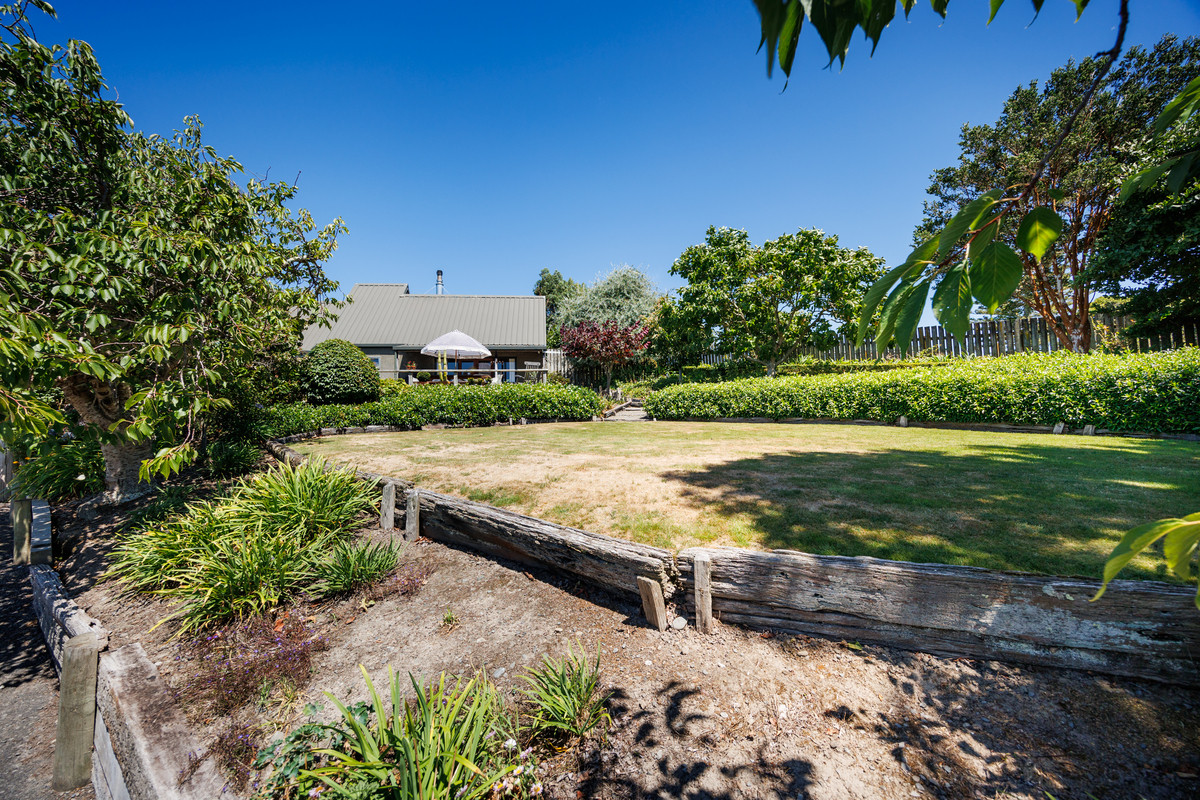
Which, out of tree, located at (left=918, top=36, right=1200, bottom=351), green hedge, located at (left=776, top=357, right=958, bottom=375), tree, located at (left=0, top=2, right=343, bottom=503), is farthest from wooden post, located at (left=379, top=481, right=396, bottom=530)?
tree, located at (left=918, top=36, right=1200, bottom=351)

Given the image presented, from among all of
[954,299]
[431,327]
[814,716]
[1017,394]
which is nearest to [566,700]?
[814,716]

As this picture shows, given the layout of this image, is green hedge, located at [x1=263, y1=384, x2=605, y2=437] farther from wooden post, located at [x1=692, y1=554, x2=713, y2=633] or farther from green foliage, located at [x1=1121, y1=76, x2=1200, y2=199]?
green foliage, located at [x1=1121, y1=76, x2=1200, y2=199]

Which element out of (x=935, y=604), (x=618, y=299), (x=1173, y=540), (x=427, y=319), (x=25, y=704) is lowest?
(x=25, y=704)

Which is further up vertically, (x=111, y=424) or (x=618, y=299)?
(x=618, y=299)

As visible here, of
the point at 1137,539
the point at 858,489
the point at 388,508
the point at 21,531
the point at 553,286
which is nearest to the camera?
the point at 1137,539

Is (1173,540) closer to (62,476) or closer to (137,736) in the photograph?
(137,736)

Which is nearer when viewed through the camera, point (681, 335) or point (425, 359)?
point (681, 335)

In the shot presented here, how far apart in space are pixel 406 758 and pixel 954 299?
284 centimetres

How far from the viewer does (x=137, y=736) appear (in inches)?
111

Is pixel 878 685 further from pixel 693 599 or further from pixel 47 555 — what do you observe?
pixel 47 555

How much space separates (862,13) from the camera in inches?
39.4

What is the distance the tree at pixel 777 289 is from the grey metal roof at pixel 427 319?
9.45 metres

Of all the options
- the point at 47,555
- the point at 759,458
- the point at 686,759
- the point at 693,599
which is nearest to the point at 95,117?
the point at 47,555

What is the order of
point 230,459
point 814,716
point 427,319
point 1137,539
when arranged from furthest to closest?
point 427,319 → point 230,459 → point 814,716 → point 1137,539
